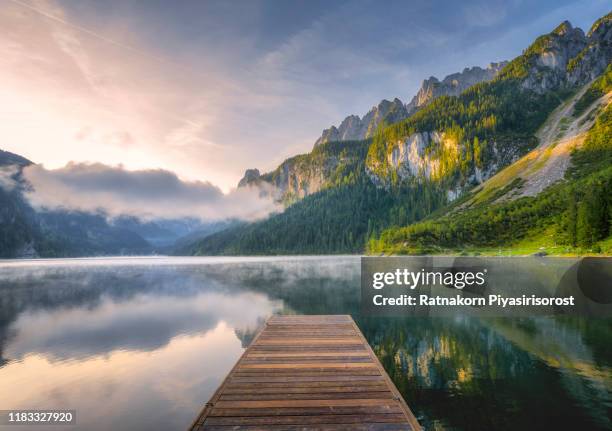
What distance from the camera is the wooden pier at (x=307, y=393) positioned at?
1010 cm

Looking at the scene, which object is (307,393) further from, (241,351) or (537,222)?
(537,222)

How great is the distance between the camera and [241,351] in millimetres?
25797

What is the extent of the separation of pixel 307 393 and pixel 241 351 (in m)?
14.8

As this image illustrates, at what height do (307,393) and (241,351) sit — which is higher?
(307,393)

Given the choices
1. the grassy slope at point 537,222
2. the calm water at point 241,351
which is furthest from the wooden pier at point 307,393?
the grassy slope at point 537,222

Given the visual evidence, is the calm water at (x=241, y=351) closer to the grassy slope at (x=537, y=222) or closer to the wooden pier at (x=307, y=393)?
the wooden pier at (x=307, y=393)

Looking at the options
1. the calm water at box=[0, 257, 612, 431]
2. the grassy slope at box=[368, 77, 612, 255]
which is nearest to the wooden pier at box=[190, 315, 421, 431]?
the calm water at box=[0, 257, 612, 431]

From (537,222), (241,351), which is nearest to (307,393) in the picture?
(241,351)

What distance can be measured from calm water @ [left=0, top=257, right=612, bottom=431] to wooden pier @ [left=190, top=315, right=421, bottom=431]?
291 cm

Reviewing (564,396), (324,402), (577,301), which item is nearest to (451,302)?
(577,301)

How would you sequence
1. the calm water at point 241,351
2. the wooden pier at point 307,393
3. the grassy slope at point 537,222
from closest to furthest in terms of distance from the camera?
1. the wooden pier at point 307,393
2. the calm water at point 241,351
3. the grassy slope at point 537,222

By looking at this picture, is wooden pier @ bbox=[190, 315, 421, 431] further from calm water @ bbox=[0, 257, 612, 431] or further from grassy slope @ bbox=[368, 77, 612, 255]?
grassy slope @ bbox=[368, 77, 612, 255]

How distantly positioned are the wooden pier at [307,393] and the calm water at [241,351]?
9.53 feet

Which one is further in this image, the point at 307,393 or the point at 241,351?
the point at 241,351
